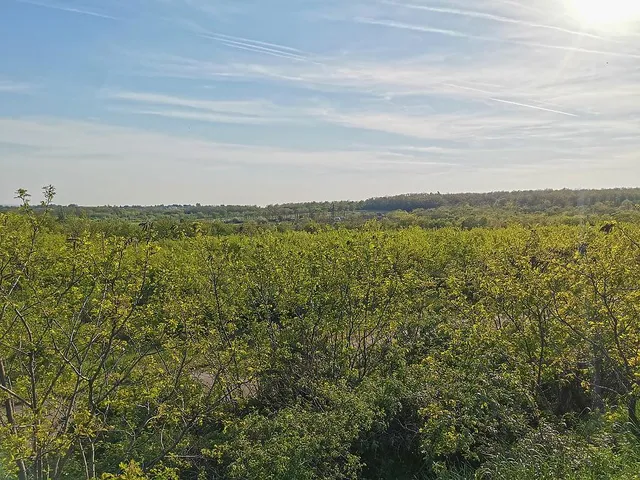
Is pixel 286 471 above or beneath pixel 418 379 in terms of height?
beneath

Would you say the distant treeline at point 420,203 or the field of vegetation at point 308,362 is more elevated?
the distant treeline at point 420,203

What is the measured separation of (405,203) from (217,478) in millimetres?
95164

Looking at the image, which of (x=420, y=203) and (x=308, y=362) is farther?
(x=420, y=203)

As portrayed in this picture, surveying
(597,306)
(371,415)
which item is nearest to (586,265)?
(597,306)

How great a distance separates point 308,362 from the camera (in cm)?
788

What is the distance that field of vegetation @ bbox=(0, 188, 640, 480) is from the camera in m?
5.03

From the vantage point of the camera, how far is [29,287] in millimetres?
5777

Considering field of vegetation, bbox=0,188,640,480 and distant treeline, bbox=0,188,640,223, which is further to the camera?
distant treeline, bbox=0,188,640,223

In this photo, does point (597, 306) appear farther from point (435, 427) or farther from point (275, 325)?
point (275, 325)

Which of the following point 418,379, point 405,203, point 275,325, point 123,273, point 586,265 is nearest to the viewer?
point 123,273

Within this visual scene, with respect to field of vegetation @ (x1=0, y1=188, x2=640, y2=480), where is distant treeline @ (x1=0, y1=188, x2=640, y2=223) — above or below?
above

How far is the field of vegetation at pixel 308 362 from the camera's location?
5031mm

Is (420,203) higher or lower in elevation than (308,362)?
higher

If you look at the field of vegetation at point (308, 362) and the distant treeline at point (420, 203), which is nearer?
the field of vegetation at point (308, 362)
